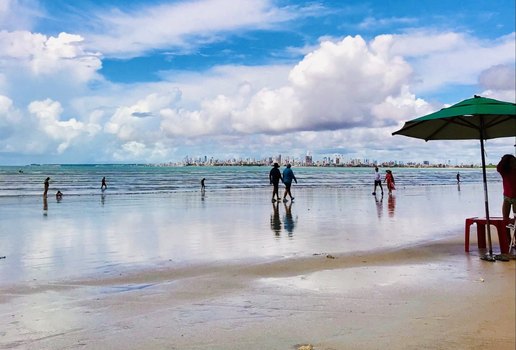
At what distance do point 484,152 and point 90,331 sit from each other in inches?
285

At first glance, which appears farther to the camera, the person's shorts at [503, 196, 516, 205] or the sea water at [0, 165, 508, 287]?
the person's shorts at [503, 196, 516, 205]

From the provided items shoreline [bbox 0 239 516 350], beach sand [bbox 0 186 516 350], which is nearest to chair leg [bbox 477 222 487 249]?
beach sand [bbox 0 186 516 350]

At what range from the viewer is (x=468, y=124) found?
9258 millimetres

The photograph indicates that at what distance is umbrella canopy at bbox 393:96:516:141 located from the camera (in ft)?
26.6

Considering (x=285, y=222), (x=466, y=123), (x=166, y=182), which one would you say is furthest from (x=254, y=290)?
(x=166, y=182)

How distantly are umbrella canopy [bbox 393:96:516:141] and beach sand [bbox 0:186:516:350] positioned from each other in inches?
90.0

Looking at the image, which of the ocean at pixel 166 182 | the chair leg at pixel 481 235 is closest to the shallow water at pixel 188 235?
the chair leg at pixel 481 235

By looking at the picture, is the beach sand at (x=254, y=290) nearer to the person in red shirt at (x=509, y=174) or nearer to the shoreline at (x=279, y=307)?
the shoreline at (x=279, y=307)

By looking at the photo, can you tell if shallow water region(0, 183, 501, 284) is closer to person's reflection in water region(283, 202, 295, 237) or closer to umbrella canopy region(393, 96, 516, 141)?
person's reflection in water region(283, 202, 295, 237)

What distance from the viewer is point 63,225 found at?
1578 centimetres

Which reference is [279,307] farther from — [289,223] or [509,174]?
[289,223]

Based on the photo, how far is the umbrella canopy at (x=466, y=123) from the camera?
8.10 metres

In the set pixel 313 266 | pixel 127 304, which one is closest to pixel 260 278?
pixel 313 266

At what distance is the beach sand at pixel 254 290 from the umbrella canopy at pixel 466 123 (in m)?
2.28
